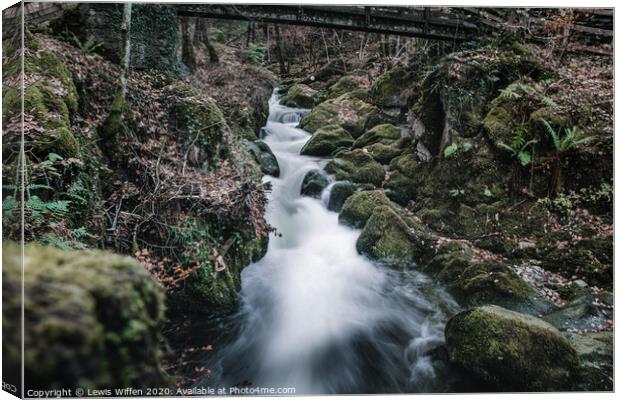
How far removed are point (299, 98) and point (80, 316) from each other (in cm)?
1160

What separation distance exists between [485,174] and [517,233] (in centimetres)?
132

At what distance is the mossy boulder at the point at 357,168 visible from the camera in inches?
311

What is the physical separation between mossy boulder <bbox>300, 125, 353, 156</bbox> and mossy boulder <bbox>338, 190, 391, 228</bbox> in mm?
2583

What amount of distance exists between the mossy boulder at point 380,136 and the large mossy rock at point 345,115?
1.37 feet

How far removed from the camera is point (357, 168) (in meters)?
8.27

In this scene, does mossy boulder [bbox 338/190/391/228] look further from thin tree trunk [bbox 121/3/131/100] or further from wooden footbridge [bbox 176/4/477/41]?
thin tree trunk [bbox 121/3/131/100]

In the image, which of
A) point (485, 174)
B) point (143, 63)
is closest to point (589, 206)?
point (485, 174)

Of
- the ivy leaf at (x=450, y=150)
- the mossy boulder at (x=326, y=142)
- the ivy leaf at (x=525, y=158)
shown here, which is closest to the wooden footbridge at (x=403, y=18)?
the ivy leaf at (x=525, y=158)

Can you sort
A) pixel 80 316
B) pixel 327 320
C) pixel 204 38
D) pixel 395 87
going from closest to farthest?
pixel 80 316 < pixel 327 320 < pixel 204 38 < pixel 395 87

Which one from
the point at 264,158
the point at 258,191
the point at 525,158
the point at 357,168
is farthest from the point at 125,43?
the point at 525,158

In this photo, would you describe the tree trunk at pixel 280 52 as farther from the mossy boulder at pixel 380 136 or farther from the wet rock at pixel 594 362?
the wet rock at pixel 594 362

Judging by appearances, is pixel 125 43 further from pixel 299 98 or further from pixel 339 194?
pixel 299 98

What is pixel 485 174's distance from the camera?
6.51 metres

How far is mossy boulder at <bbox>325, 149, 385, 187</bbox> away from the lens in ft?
25.9
